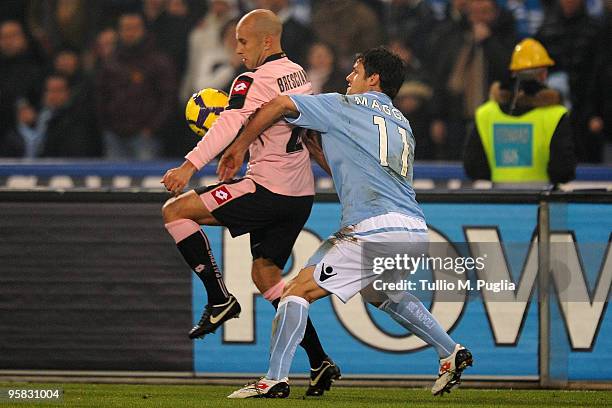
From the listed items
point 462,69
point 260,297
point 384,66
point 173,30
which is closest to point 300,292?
point 384,66

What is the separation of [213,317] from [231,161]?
2.97 feet

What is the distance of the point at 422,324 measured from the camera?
6.91 metres

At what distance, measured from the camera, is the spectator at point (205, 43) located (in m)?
13.1

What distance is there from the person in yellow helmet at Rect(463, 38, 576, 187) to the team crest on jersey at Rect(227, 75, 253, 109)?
281 centimetres

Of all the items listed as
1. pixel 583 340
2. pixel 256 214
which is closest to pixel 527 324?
pixel 583 340

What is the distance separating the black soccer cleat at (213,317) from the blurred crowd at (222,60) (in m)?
5.44

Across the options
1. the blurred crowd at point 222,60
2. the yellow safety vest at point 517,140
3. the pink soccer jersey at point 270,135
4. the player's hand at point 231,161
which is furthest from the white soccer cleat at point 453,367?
the blurred crowd at point 222,60

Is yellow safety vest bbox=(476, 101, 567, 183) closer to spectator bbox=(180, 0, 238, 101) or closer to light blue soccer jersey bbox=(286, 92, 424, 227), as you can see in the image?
light blue soccer jersey bbox=(286, 92, 424, 227)

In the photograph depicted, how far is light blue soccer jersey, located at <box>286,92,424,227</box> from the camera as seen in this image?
668 centimetres

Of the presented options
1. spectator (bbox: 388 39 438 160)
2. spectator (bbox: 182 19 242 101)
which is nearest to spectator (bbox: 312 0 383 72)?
spectator (bbox: 388 39 438 160)

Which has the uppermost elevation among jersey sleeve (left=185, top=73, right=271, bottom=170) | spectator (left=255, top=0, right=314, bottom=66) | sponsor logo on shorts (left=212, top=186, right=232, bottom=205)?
spectator (left=255, top=0, right=314, bottom=66)

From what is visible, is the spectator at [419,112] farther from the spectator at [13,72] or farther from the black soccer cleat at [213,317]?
the black soccer cleat at [213,317]

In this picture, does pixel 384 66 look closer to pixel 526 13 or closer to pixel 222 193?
pixel 222 193

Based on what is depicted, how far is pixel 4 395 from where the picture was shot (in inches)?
280
